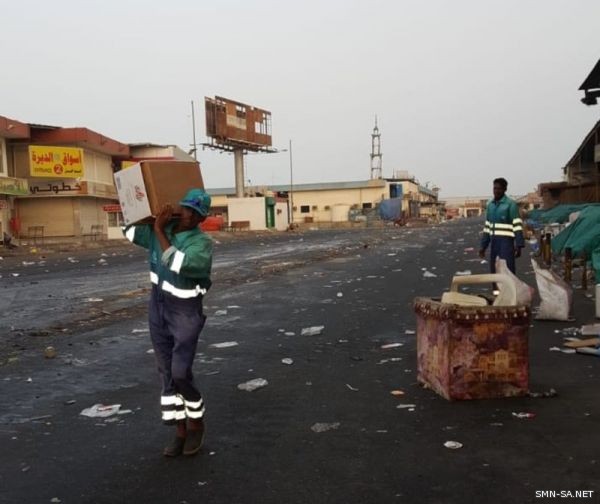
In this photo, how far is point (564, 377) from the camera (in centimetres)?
502

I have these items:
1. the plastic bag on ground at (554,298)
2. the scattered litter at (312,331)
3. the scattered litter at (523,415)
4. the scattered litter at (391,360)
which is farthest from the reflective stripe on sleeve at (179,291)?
the plastic bag on ground at (554,298)

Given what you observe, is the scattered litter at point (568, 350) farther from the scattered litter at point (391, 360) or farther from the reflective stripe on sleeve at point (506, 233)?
the reflective stripe on sleeve at point (506, 233)

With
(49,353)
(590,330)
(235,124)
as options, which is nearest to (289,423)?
(49,353)

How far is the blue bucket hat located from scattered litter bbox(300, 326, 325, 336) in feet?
13.4

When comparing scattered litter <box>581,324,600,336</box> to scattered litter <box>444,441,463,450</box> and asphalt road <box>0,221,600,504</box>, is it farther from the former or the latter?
scattered litter <box>444,441,463,450</box>

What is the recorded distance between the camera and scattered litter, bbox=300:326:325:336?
7.34 m

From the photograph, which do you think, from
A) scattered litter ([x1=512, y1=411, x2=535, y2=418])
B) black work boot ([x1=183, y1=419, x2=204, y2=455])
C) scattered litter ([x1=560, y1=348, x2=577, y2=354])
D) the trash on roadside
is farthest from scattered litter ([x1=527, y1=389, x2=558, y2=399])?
black work boot ([x1=183, y1=419, x2=204, y2=455])

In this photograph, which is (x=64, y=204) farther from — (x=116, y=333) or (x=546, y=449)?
(x=546, y=449)

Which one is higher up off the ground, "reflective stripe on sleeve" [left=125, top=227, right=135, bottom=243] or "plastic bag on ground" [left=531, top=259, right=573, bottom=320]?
"reflective stripe on sleeve" [left=125, top=227, right=135, bottom=243]

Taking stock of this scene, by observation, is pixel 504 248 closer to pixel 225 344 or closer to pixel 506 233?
pixel 506 233

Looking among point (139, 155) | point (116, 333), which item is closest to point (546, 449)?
point (116, 333)

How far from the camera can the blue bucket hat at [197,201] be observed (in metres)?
3.43

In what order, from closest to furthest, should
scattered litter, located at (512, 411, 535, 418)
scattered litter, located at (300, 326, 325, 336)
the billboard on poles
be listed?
scattered litter, located at (512, 411, 535, 418) < scattered litter, located at (300, 326, 325, 336) < the billboard on poles

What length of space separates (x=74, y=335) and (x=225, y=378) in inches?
125
